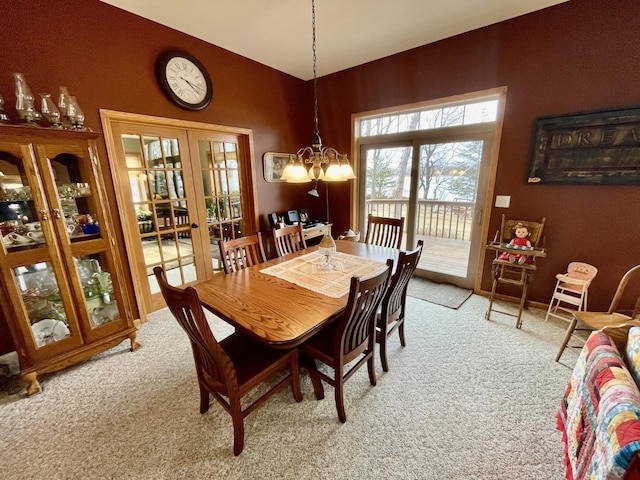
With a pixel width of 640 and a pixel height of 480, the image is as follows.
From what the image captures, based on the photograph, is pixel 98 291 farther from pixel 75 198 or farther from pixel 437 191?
pixel 437 191

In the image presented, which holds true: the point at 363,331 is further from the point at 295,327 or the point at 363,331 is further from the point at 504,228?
the point at 504,228

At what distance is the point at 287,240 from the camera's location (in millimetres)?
2525

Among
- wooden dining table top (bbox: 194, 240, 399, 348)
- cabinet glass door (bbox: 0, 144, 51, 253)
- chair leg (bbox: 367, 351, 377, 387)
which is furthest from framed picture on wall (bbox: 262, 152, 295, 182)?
chair leg (bbox: 367, 351, 377, 387)

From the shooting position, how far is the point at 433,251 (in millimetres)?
4078

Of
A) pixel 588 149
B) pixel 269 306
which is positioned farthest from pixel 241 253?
pixel 588 149

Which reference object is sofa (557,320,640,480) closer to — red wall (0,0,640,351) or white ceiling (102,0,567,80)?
red wall (0,0,640,351)

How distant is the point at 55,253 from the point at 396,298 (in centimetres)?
246

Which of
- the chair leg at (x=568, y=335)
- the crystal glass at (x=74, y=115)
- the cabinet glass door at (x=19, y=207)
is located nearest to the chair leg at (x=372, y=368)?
the chair leg at (x=568, y=335)

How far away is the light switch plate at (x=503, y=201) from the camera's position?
8.83ft

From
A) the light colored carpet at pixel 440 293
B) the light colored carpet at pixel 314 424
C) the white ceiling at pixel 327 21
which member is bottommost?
the light colored carpet at pixel 314 424

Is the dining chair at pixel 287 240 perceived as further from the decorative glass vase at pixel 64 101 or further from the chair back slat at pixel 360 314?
the decorative glass vase at pixel 64 101

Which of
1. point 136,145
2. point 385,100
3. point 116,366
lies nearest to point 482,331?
point 385,100

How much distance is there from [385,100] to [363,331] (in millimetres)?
2911

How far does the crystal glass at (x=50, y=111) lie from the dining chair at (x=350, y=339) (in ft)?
7.66
